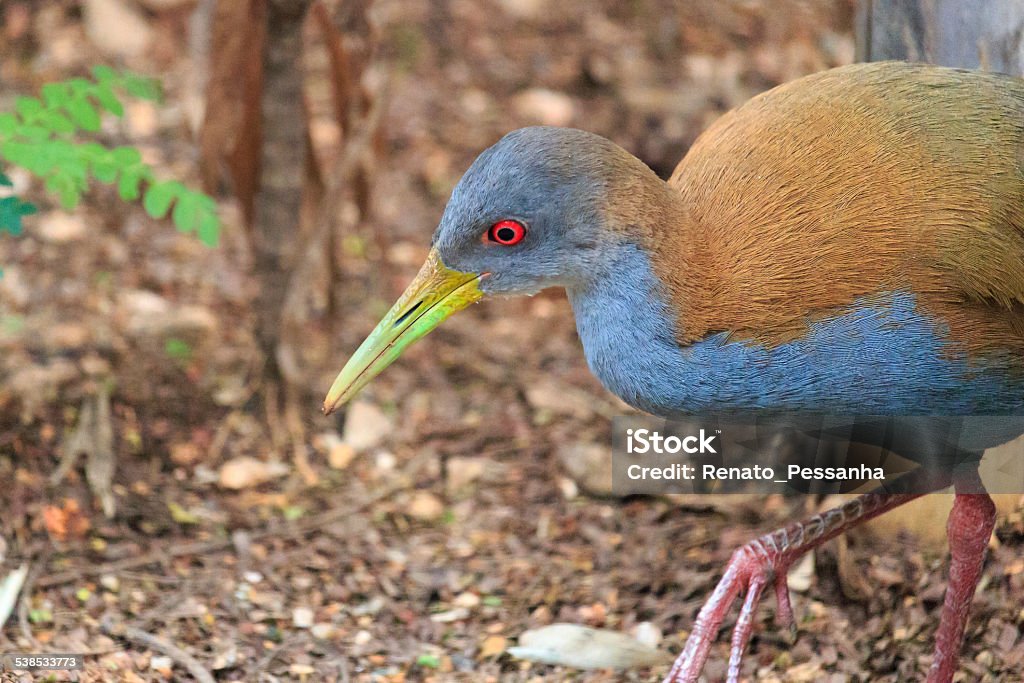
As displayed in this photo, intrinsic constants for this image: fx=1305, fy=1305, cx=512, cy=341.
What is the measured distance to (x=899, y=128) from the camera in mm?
3193

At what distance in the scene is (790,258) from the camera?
122 inches

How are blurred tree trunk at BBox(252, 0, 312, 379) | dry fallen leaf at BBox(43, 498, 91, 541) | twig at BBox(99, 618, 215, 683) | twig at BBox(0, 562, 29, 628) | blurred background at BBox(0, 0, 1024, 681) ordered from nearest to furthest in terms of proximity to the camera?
twig at BBox(99, 618, 215, 683) < twig at BBox(0, 562, 29, 628) < blurred background at BBox(0, 0, 1024, 681) < dry fallen leaf at BBox(43, 498, 91, 541) < blurred tree trunk at BBox(252, 0, 312, 379)

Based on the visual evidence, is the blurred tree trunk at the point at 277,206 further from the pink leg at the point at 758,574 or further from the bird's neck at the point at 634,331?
the pink leg at the point at 758,574

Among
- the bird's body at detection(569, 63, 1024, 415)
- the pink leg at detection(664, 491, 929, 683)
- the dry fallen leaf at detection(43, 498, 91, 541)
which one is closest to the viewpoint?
the bird's body at detection(569, 63, 1024, 415)

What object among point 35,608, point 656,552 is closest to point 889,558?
point 656,552

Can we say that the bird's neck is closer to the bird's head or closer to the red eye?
the bird's head

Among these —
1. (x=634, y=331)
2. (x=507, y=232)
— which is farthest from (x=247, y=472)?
(x=634, y=331)

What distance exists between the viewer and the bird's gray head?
310 centimetres

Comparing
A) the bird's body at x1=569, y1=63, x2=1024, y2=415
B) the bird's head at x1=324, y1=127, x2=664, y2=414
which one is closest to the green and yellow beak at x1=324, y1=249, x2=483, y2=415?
the bird's head at x1=324, y1=127, x2=664, y2=414

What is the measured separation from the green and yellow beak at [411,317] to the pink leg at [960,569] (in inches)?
56.3

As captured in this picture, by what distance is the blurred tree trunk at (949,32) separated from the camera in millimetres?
3762

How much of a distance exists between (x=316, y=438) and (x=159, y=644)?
1236 millimetres

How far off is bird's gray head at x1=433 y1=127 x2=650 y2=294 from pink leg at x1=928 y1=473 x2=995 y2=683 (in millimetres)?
1236

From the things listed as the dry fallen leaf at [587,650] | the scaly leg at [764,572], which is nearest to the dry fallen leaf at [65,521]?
the dry fallen leaf at [587,650]
